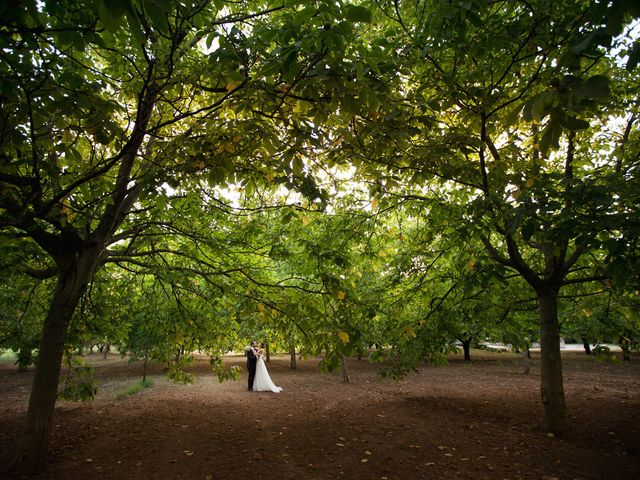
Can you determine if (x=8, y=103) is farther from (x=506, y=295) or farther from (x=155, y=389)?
(x=155, y=389)

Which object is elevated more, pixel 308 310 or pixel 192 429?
pixel 308 310

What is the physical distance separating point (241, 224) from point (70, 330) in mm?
3750

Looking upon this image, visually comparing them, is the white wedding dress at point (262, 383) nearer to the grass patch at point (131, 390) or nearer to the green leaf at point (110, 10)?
the grass patch at point (131, 390)

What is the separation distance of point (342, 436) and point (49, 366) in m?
5.26

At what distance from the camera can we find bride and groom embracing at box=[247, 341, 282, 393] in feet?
45.9

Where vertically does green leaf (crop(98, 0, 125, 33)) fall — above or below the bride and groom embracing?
above

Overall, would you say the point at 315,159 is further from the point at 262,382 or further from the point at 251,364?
the point at 251,364

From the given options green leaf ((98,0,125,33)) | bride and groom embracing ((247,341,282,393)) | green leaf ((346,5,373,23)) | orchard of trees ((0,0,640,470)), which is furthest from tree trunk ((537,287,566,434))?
bride and groom embracing ((247,341,282,393))

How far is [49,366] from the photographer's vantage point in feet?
17.8

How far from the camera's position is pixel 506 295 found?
26.8ft

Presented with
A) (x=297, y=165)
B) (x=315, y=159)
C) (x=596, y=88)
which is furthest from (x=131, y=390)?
(x=596, y=88)

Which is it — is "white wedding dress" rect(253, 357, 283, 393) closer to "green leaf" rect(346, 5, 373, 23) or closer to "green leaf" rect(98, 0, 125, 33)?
"green leaf" rect(346, 5, 373, 23)

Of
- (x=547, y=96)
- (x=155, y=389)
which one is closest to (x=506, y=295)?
(x=547, y=96)

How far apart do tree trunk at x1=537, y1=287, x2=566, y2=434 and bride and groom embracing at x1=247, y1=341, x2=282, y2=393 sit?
9261 millimetres
